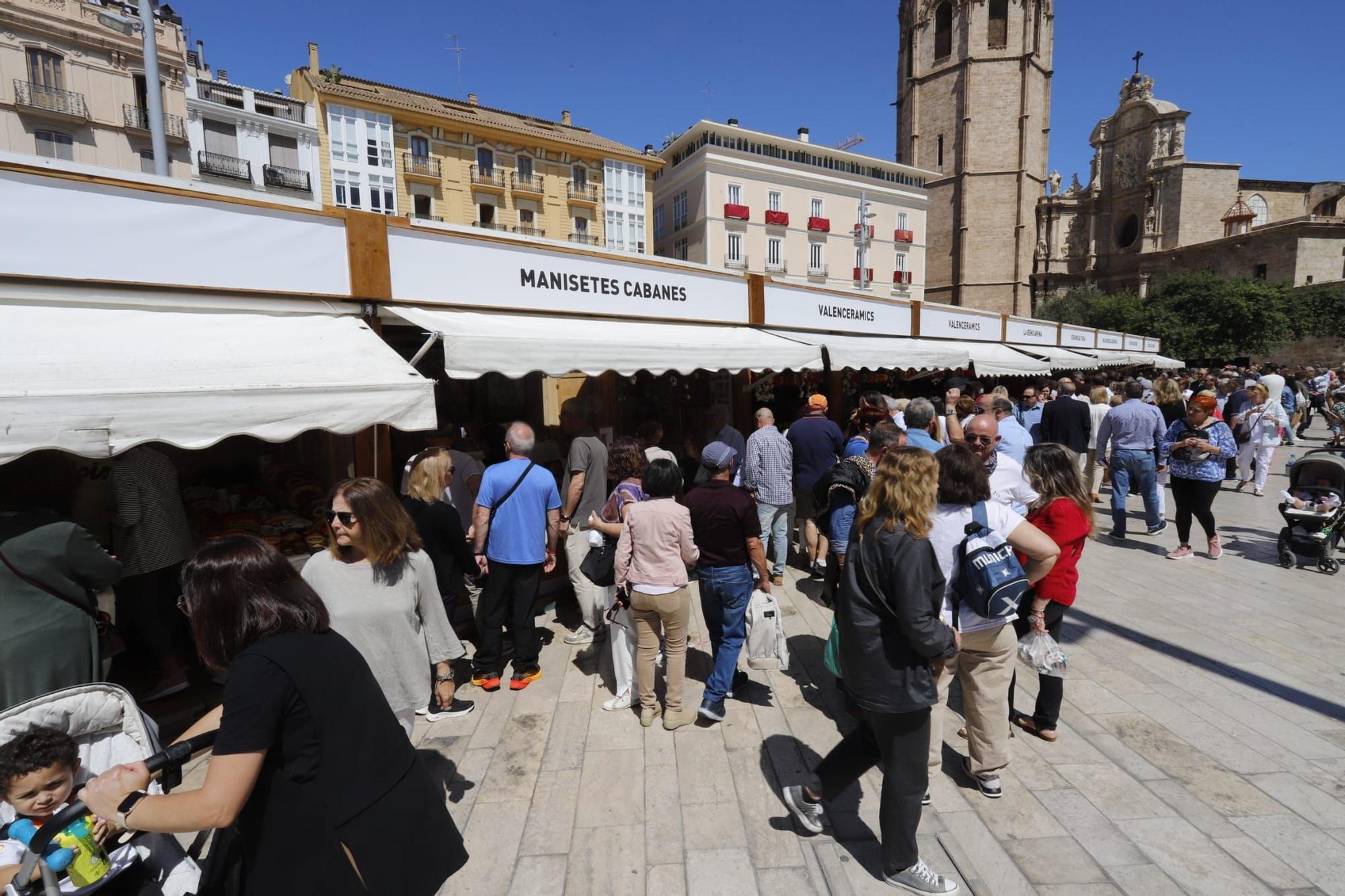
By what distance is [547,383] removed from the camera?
22.5 ft

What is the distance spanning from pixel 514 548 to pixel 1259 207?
79.5 m

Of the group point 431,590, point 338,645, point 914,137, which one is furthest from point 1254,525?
point 914,137

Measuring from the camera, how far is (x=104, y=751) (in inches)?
76.7

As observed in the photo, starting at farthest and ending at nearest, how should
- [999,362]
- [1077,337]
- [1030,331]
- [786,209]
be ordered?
1. [786,209]
2. [1077,337]
3. [1030,331]
4. [999,362]

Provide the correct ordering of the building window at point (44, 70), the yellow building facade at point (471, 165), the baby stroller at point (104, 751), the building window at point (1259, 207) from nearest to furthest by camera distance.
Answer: the baby stroller at point (104, 751) < the building window at point (44, 70) < the yellow building facade at point (471, 165) < the building window at point (1259, 207)

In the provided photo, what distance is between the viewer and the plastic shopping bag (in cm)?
292

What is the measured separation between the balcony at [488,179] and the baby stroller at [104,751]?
36.4 metres


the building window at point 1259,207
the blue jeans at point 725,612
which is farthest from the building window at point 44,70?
the building window at point 1259,207

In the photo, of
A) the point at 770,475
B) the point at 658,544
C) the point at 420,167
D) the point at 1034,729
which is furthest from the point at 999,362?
the point at 420,167

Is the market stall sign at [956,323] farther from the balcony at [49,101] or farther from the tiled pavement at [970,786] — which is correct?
the balcony at [49,101]

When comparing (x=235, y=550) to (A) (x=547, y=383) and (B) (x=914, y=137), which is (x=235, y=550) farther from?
(B) (x=914, y=137)

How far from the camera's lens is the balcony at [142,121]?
30250 millimetres

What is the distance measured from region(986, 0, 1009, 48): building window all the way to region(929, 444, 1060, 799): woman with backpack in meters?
57.8

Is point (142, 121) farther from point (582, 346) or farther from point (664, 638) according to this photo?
point (664, 638)
